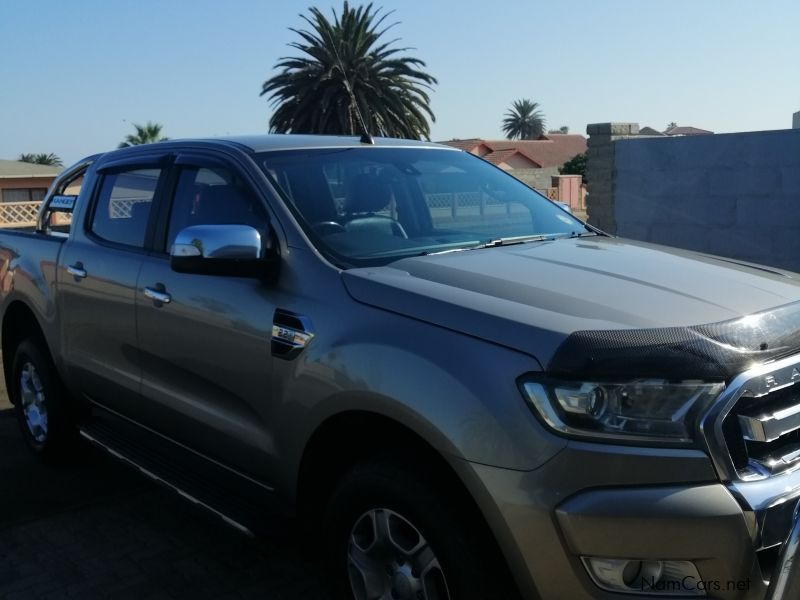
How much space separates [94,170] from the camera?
5.01 metres

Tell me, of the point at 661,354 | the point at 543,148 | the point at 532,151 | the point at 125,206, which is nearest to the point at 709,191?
the point at 125,206

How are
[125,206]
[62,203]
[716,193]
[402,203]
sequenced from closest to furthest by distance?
[402,203], [125,206], [62,203], [716,193]

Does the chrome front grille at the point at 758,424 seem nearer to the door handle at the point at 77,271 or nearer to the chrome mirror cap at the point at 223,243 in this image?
the chrome mirror cap at the point at 223,243

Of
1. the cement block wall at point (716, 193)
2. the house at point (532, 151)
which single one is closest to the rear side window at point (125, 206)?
the cement block wall at point (716, 193)

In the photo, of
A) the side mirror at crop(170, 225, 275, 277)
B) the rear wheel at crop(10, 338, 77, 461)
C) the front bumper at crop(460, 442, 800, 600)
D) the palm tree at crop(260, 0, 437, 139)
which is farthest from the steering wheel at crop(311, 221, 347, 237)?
the palm tree at crop(260, 0, 437, 139)

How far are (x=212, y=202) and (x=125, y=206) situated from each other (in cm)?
97

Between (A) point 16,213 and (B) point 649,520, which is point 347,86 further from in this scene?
Result: (B) point 649,520

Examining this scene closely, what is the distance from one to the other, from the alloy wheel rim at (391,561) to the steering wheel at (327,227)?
1.13m

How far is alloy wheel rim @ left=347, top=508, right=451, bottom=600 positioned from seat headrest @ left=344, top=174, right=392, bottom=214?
1363mm

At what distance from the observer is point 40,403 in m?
5.24

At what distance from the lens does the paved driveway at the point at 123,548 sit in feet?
12.3

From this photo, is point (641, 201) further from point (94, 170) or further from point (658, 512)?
point (658, 512)

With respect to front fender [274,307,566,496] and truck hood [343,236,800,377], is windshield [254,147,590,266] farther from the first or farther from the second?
front fender [274,307,566,496]

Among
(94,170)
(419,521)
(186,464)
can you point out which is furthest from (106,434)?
(419,521)
